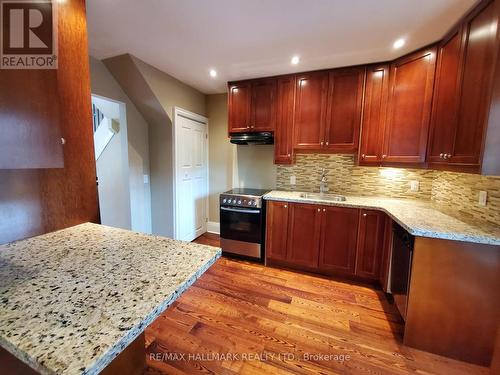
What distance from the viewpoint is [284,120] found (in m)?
2.75

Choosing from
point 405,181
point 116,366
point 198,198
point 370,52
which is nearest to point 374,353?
point 116,366

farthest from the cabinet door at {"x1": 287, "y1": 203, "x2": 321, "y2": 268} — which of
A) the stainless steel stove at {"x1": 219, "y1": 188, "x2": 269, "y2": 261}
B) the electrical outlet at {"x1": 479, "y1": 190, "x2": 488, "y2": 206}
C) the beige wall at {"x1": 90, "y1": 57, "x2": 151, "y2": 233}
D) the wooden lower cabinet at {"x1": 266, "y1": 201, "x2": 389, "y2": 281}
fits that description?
the beige wall at {"x1": 90, "y1": 57, "x2": 151, "y2": 233}

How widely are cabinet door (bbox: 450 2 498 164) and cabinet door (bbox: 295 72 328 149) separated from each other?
1.23 meters

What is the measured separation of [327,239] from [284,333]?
111cm

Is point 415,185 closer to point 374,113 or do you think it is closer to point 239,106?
point 374,113

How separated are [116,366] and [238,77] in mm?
2935

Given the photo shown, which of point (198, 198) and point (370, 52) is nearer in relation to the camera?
point (370, 52)

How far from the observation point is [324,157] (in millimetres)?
2928

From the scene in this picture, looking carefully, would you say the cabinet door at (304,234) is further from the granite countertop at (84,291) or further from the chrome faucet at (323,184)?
the granite countertop at (84,291)

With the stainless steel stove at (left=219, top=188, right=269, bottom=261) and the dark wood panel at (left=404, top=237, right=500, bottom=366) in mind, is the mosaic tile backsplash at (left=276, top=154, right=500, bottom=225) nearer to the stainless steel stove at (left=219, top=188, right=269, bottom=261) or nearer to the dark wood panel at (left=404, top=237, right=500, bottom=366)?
the dark wood panel at (left=404, top=237, right=500, bottom=366)

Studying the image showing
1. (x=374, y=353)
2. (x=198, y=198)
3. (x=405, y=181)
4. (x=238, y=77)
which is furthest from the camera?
(x=198, y=198)

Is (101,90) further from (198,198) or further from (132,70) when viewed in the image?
(198,198)

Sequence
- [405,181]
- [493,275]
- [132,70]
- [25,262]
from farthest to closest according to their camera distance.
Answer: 1. [405,181]
2. [132,70]
3. [493,275]
4. [25,262]

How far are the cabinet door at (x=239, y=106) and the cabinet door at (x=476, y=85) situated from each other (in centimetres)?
207
